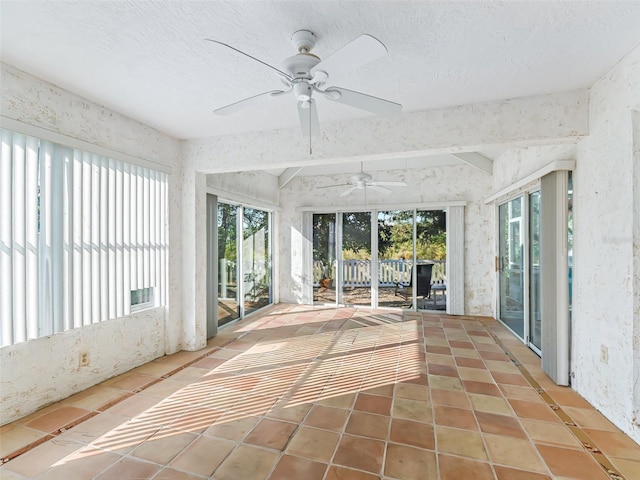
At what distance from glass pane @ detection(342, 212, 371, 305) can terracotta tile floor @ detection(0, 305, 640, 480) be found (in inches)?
99.0

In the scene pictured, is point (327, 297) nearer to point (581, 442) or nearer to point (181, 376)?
point (181, 376)

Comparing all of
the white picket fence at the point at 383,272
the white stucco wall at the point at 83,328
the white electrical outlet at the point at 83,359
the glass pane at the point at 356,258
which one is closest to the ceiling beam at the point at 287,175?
the glass pane at the point at 356,258

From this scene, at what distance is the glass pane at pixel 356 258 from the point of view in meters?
6.06

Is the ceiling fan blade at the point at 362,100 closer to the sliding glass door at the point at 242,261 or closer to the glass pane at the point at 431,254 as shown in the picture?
the sliding glass door at the point at 242,261

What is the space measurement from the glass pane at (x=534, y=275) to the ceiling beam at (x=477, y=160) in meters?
1.49

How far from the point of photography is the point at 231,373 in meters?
3.12

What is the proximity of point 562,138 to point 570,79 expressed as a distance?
473 millimetres

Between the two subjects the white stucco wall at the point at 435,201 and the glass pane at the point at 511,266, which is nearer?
the glass pane at the point at 511,266

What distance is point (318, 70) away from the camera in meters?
1.67

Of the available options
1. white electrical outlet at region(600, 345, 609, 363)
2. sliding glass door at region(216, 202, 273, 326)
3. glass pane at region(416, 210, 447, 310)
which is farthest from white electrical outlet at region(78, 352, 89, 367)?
glass pane at region(416, 210, 447, 310)

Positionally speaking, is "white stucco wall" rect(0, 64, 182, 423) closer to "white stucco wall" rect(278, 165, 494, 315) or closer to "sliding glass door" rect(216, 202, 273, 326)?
"sliding glass door" rect(216, 202, 273, 326)

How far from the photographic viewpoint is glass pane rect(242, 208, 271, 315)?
18.0 ft

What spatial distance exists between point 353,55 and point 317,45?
55cm

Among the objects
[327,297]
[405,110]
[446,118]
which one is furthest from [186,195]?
[327,297]
